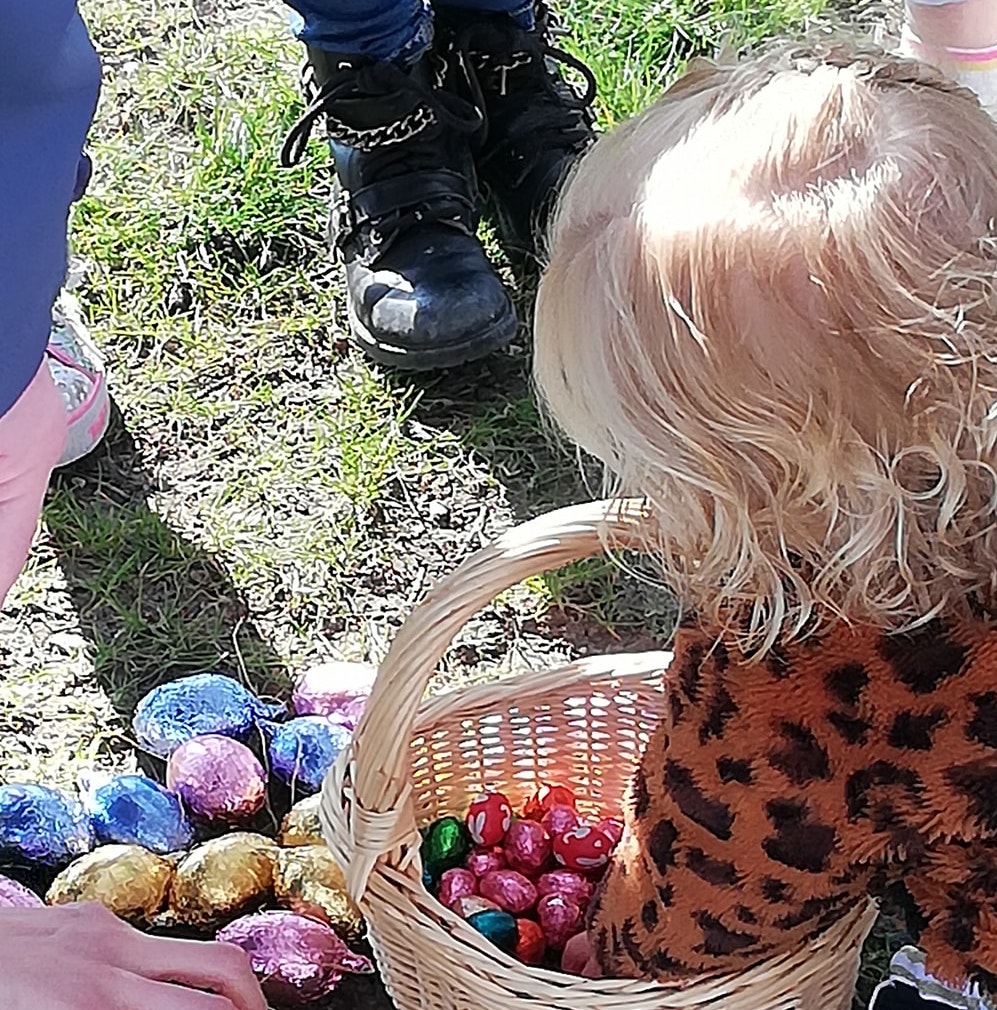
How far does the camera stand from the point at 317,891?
3.96 feet

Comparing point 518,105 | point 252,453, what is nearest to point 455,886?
point 252,453

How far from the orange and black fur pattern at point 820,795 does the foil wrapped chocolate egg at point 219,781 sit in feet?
1.29

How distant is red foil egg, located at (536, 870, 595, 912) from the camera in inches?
48.7

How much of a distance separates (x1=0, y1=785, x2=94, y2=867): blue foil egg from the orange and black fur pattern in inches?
18.8

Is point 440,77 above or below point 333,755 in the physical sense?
above

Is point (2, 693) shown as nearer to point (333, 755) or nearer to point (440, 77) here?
point (333, 755)

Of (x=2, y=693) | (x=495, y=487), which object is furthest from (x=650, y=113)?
(x=2, y=693)

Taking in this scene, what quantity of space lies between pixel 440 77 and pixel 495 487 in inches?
18.9

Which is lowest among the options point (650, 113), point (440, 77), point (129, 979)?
point (129, 979)

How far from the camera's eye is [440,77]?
1.78 metres

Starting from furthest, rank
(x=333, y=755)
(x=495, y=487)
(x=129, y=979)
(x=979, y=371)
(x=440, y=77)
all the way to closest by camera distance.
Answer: (x=440, y=77) → (x=495, y=487) → (x=333, y=755) → (x=129, y=979) → (x=979, y=371)

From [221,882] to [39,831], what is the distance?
15 cm

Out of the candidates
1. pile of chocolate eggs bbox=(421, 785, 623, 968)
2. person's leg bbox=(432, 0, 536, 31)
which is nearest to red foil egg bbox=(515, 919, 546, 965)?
pile of chocolate eggs bbox=(421, 785, 623, 968)

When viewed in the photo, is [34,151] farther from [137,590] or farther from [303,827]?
[137,590]
